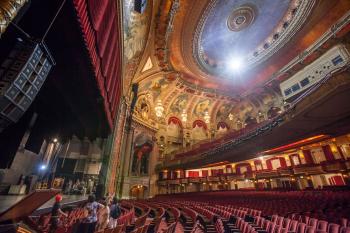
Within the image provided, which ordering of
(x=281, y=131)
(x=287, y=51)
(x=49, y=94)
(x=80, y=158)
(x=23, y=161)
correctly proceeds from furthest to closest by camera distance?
(x=287, y=51)
(x=80, y=158)
(x=281, y=131)
(x=23, y=161)
(x=49, y=94)

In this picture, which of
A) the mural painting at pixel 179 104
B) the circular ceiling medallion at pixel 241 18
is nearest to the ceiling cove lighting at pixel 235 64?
the circular ceiling medallion at pixel 241 18

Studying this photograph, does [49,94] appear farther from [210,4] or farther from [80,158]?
[210,4]

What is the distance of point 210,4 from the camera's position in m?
9.05

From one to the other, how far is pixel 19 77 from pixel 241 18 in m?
12.9

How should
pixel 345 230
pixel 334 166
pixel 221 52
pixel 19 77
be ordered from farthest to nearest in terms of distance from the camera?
pixel 221 52 < pixel 334 166 < pixel 345 230 < pixel 19 77

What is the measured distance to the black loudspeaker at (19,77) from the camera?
5.94 ft

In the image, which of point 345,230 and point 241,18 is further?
point 241,18

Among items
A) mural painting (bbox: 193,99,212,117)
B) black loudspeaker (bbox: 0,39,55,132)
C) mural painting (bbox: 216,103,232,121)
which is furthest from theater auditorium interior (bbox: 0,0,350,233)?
mural painting (bbox: 216,103,232,121)

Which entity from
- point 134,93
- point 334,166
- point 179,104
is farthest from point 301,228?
point 179,104

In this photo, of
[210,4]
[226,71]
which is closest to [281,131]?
[210,4]

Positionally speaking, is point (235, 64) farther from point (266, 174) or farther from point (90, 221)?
point (90, 221)

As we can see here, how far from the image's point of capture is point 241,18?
1132 centimetres

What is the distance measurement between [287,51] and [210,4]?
6.12 m

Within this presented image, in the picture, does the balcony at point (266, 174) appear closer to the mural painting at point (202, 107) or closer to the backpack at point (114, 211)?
the mural painting at point (202, 107)
